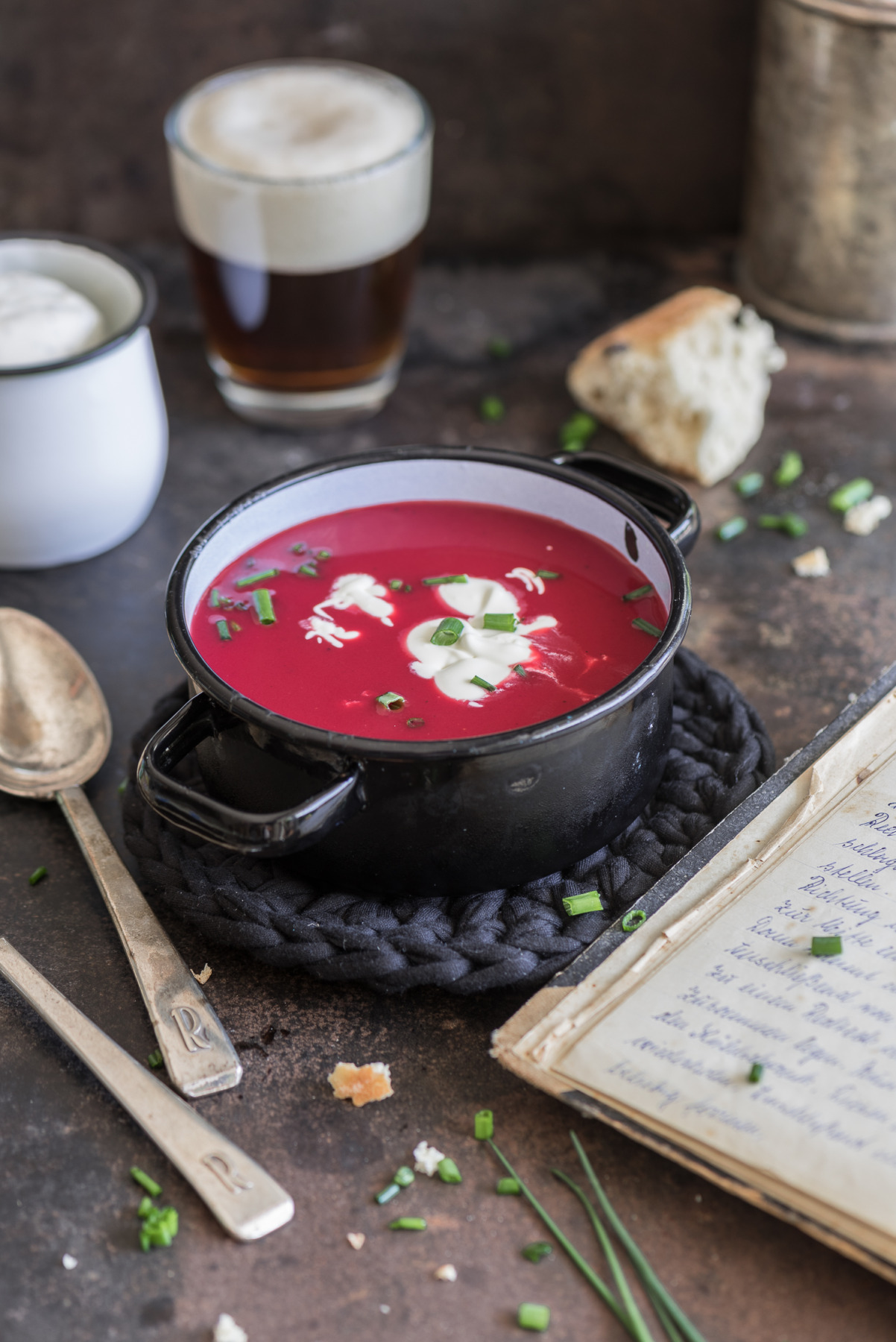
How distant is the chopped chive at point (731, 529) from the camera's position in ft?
4.65

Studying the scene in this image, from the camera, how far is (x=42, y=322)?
1329mm

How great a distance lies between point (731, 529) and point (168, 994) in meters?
0.81

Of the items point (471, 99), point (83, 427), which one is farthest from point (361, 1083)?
point (471, 99)

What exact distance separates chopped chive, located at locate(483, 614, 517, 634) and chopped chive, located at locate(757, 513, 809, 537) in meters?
0.54

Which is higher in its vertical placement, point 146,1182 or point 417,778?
point 417,778

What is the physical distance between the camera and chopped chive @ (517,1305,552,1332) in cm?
75

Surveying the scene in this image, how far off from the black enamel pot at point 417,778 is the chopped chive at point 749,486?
47 cm

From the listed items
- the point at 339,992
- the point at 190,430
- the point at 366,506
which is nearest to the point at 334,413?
the point at 190,430

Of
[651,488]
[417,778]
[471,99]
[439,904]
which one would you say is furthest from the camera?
[471,99]

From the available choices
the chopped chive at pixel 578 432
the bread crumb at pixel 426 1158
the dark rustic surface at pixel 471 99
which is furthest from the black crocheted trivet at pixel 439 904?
the dark rustic surface at pixel 471 99

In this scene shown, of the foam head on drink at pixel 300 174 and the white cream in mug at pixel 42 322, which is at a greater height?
the foam head on drink at pixel 300 174

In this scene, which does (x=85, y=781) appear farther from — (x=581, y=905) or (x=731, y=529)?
(x=731, y=529)

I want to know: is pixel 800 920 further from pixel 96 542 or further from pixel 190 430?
pixel 190 430

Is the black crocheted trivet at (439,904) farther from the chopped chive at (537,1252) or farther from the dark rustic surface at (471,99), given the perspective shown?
the dark rustic surface at (471,99)
